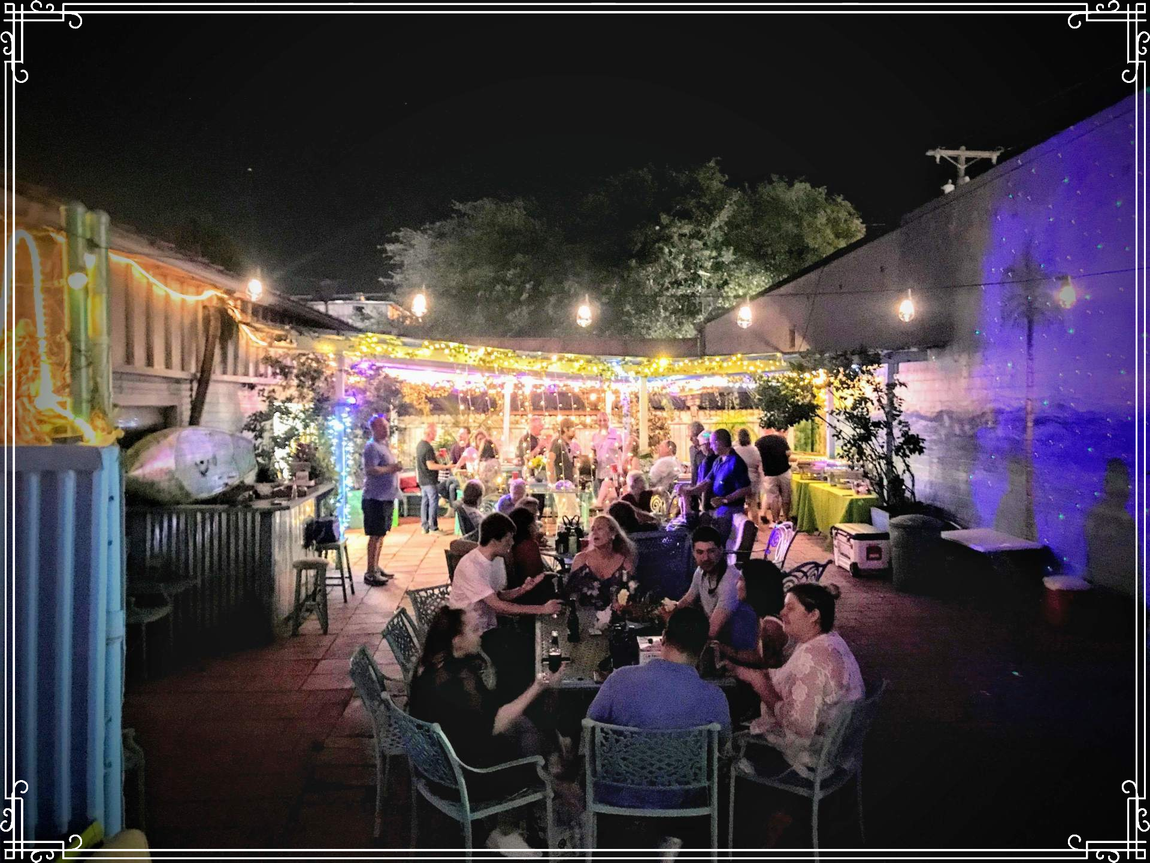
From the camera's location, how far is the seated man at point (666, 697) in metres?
3.15

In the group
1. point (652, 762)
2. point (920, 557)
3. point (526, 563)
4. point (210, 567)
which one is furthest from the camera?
point (920, 557)

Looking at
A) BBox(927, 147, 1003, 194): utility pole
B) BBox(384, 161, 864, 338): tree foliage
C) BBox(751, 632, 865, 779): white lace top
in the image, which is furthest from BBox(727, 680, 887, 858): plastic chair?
BBox(384, 161, 864, 338): tree foliage

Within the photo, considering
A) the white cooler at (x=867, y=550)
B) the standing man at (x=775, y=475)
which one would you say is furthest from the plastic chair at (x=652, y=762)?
the standing man at (x=775, y=475)

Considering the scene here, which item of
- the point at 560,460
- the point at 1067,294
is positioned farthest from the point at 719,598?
the point at 560,460

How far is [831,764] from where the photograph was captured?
337 centimetres

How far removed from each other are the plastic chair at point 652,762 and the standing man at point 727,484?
5.17m

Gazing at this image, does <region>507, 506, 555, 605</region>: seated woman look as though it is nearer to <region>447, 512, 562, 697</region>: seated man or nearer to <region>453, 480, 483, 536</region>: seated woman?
<region>447, 512, 562, 697</region>: seated man

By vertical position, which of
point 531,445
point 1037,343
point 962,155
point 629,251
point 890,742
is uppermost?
point 629,251

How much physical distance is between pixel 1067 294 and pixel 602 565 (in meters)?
5.21

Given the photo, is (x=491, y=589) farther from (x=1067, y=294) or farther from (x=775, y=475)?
(x=775, y=475)

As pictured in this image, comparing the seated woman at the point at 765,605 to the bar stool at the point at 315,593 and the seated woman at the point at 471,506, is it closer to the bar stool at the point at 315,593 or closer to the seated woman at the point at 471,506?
the seated woman at the point at 471,506

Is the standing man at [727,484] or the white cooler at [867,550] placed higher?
the standing man at [727,484]

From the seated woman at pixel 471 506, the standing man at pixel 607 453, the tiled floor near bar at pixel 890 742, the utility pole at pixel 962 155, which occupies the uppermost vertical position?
the utility pole at pixel 962 155

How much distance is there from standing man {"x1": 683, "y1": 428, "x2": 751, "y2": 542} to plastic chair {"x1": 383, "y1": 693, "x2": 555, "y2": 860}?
5.21 meters
